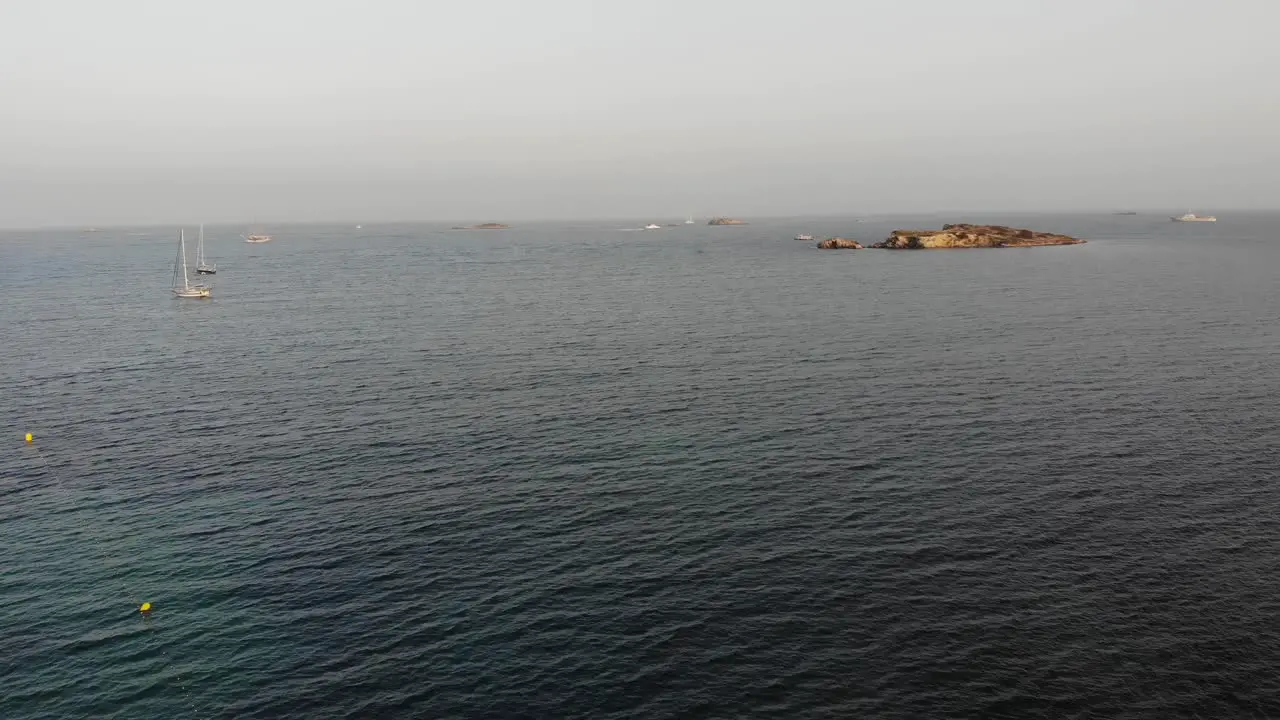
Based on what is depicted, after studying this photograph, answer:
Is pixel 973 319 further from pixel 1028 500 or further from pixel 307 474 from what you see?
pixel 307 474

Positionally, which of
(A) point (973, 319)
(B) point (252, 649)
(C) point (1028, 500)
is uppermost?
(A) point (973, 319)

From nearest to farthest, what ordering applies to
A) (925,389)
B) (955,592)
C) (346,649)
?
(346,649), (955,592), (925,389)

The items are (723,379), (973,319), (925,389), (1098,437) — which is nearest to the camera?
(1098,437)

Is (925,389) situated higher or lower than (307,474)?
higher

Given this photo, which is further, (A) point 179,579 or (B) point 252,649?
(A) point 179,579

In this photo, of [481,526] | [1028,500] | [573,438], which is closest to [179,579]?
[481,526]

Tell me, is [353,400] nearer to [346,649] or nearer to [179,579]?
[179,579]

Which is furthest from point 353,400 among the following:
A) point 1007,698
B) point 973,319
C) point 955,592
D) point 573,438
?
point 973,319
